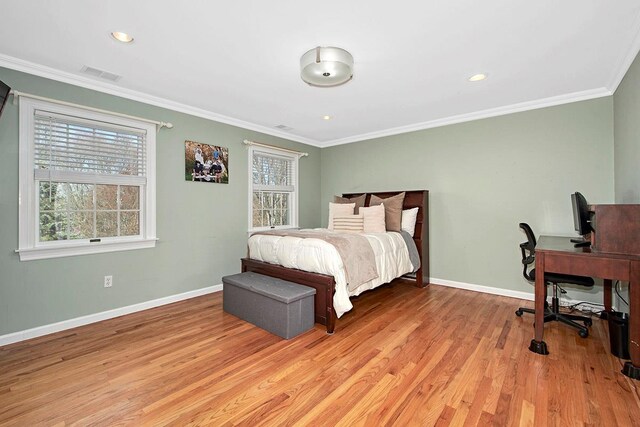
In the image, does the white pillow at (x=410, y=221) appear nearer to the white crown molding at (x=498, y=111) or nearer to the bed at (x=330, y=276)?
the bed at (x=330, y=276)

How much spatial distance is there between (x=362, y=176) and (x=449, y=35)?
2993 millimetres

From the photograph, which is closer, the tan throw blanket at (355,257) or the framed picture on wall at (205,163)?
the tan throw blanket at (355,257)

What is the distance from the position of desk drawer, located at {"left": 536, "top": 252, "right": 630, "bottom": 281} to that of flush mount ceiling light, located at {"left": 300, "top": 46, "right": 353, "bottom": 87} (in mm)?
2136

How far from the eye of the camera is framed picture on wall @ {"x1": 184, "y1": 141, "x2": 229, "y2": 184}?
11.7 feet

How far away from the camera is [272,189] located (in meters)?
4.68

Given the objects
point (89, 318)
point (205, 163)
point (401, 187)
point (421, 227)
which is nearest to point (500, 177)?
point (421, 227)

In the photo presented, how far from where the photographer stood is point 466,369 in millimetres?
2006

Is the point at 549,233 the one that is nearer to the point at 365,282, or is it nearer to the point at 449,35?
the point at 365,282

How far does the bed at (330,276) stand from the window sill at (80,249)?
3.73 ft

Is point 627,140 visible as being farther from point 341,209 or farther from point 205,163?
point 205,163

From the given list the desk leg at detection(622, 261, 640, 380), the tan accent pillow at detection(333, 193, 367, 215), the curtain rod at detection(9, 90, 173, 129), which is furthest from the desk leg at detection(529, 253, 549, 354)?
the curtain rod at detection(9, 90, 173, 129)

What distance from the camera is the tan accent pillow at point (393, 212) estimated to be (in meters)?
3.98

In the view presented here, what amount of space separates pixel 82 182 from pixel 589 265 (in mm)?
4350

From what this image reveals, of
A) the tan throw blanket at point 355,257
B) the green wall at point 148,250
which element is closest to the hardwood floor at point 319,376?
the green wall at point 148,250
